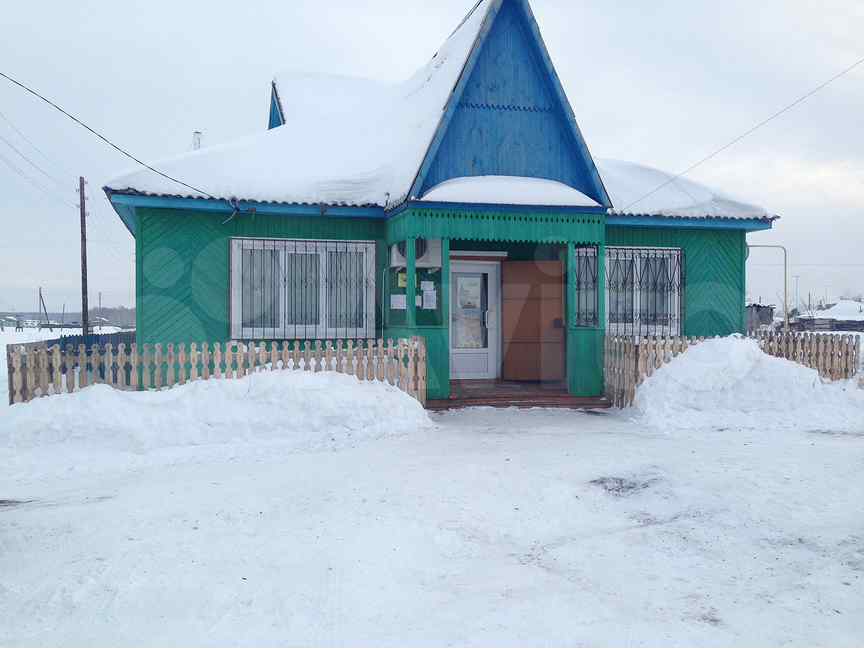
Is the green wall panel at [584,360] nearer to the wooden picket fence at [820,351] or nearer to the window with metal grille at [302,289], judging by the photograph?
the wooden picket fence at [820,351]

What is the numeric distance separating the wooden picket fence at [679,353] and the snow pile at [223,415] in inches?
149

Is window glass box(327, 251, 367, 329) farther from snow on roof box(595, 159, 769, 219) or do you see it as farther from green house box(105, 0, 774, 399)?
snow on roof box(595, 159, 769, 219)

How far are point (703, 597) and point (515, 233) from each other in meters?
8.50

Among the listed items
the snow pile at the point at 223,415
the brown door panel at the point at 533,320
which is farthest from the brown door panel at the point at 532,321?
the snow pile at the point at 223,415

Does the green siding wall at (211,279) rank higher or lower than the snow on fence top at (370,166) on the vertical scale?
lower

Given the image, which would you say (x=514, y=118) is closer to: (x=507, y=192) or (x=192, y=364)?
(x=507, y=192)

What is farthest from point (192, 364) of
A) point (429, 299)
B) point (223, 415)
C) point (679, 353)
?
point (679, 353)

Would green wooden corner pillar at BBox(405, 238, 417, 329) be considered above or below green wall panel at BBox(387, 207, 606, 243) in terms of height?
below

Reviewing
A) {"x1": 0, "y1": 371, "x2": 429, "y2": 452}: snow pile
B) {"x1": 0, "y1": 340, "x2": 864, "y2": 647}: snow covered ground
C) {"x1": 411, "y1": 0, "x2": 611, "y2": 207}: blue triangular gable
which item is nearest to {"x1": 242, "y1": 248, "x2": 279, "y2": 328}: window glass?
{"x1": 0, "y1": 371, "x2": 429, "y2": 452}: snow pile

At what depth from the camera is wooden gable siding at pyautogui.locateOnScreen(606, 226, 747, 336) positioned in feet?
49.7

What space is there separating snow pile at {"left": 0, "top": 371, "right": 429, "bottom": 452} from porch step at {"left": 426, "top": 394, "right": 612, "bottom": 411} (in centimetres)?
146

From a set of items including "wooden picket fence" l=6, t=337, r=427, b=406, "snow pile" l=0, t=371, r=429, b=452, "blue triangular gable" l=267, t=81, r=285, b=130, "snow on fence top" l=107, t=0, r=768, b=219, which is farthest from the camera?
"blue triangular gable" l=267, t=81, r=285, b=130

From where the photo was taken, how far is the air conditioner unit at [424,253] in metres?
13.4

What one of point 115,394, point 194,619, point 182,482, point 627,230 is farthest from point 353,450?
point 627,230
